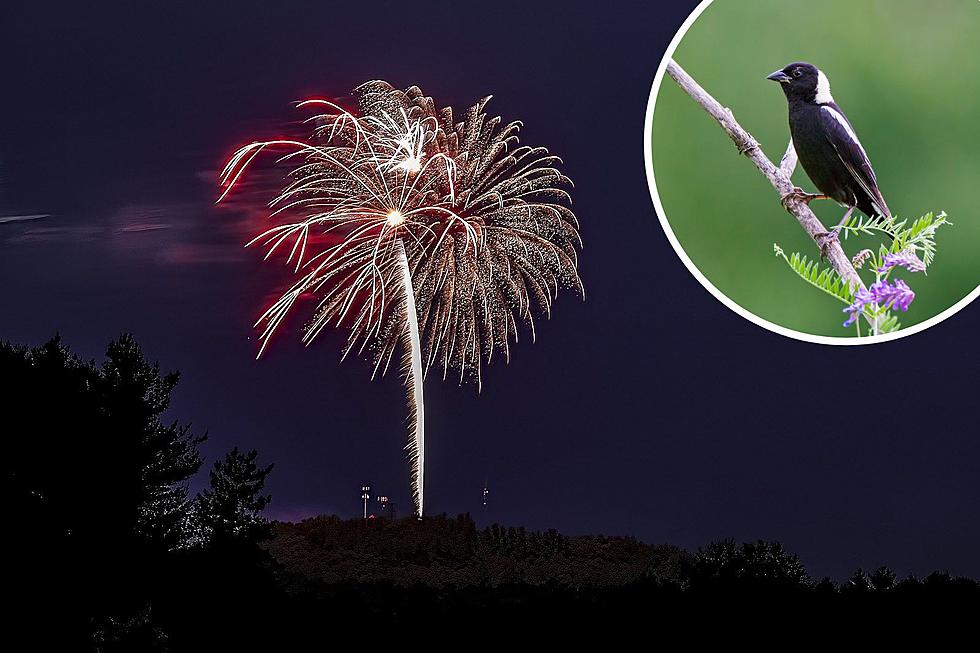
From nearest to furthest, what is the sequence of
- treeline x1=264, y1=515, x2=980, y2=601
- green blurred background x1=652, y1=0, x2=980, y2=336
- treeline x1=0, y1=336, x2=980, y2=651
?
green blurred background x1=652, y1=0, x2=980, y2=336 < treeline x1=0, y1=336, x2=980, y2=651 < treeline x1=264, y1=515, x2=980, y2=601

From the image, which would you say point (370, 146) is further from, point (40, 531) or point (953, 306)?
point (953, 306)

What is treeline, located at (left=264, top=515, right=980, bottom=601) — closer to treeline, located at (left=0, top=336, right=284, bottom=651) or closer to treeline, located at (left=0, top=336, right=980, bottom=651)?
treeline, located at (left=0, top=336, right=980, bottom=651)

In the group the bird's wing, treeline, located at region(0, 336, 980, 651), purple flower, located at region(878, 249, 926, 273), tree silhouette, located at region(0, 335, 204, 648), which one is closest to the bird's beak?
the bird's wing

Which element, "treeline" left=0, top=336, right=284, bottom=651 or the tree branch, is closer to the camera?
the tree branch

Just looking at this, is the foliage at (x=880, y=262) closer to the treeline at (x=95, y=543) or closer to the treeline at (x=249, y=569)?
the treeline at (x=249, y=569)

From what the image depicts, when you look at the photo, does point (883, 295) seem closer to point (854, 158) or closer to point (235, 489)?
point (854, 158)

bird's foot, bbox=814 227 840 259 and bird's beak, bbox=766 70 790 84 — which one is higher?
bird's beak, bbox=766 70 790 84

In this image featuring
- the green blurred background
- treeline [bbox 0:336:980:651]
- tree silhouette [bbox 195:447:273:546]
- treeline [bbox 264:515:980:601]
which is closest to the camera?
the green blurred background
